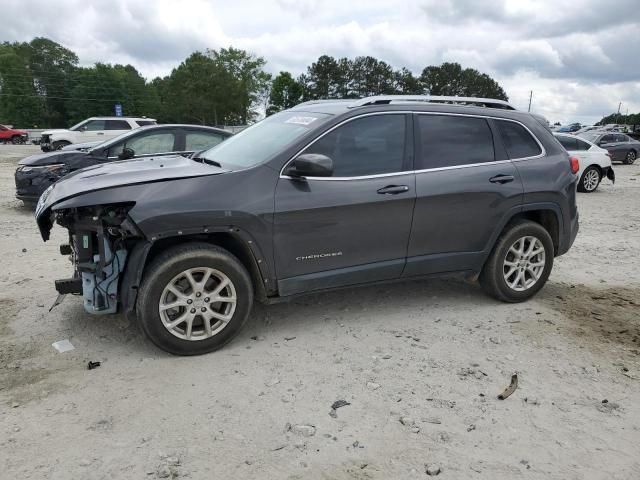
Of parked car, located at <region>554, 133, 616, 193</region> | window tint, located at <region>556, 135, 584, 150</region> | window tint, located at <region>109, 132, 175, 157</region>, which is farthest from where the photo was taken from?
window tint, located at <region>556, 135, 584, 150</region>

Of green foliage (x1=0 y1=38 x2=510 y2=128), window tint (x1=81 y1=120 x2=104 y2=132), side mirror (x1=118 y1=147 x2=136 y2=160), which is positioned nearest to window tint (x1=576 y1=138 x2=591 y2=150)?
side mirror (x1=118 y1=147 x2=136 y2=160)

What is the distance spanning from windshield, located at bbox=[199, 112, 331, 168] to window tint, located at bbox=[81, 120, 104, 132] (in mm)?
18847

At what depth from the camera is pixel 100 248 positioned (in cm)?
366

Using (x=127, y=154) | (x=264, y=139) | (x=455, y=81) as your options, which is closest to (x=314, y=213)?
(x=264, y=139)

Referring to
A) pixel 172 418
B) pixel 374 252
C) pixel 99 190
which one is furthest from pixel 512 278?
pixel 99 190

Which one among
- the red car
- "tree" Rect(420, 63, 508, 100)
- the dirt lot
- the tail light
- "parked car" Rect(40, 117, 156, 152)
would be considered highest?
"tree" Rect(420, 63, 508, 100)

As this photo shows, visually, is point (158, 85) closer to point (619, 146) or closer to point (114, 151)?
point (619, 146)

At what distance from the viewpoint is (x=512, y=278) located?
4973 millimetres

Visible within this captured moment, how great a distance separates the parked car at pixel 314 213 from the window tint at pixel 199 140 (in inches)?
162

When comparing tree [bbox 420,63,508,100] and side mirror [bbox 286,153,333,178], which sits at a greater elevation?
tree [bbox 420,63,508,100]

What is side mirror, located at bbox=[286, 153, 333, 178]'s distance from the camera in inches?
150

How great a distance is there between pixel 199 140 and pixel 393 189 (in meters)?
5.53

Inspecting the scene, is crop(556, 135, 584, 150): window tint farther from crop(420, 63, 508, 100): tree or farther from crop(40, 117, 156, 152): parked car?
crop(420, 63, 508, 100): tree

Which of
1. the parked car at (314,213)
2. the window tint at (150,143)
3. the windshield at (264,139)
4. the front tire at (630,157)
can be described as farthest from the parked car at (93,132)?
the front tire at (630,157)
